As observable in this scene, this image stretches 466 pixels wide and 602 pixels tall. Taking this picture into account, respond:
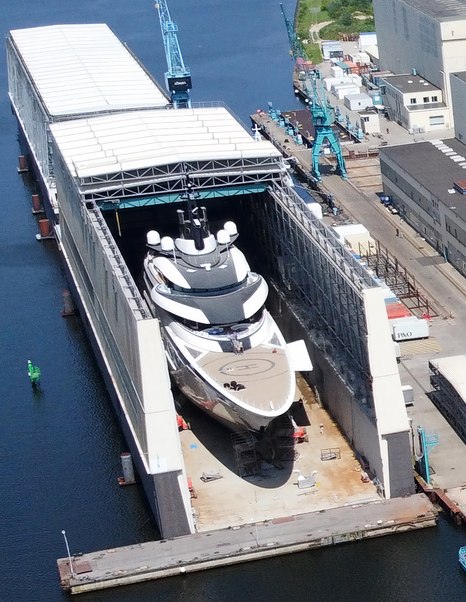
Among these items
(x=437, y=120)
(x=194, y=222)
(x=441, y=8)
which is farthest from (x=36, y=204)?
(x=441, y=8)

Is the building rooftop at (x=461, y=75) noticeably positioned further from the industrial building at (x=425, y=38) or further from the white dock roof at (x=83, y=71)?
the white dock roof at (x=83, y=71)

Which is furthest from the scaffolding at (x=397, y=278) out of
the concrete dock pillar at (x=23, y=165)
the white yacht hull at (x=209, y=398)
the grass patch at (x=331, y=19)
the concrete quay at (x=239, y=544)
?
the grass patch at (x=331, y=19)

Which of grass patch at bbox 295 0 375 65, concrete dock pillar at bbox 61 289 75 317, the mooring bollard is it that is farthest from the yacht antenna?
grass patch at bbox 295 0 375 65

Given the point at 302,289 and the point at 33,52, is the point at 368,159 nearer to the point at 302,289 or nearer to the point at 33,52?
the point at 33,52

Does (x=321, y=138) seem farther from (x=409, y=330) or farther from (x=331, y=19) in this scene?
(x=331, y=19)

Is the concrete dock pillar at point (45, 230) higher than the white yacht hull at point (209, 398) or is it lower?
lower

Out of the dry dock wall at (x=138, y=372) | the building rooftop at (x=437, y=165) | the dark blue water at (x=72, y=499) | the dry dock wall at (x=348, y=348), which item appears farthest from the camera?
the building rooftop at (x=437, y=165)

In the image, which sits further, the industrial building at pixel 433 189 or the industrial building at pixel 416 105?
the industrial building at pixel 416 105

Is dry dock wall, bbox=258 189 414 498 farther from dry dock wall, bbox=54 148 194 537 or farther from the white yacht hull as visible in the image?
dry dock wall, bbox=54 148 194 537
